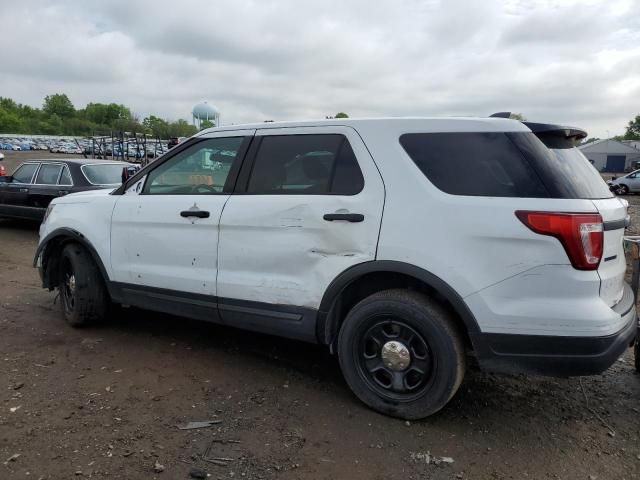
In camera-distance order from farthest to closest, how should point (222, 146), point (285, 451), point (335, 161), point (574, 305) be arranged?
point (222, 146), point (335, 161), point (285, 451), point (574, 305)

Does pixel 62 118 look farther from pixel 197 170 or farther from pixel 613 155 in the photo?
pixel 197 170

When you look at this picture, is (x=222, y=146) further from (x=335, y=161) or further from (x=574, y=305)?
(x=574, y=305)

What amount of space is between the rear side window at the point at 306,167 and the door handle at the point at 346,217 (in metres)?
0.16

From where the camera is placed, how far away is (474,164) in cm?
305

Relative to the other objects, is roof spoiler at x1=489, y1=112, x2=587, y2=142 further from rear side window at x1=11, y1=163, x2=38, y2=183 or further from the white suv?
rear side window at x1=11, y1=163, x2=38, y2=183

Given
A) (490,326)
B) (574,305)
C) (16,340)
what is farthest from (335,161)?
(16,340)

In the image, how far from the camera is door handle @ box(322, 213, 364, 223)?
3.25m

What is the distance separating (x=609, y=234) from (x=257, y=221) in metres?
2.16

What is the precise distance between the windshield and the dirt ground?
5.41m

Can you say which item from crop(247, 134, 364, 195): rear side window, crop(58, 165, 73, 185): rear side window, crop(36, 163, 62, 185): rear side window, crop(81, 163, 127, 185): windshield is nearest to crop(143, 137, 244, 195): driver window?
crop(247, 134, 364, 195): rear side window

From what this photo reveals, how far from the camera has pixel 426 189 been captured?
3.11 m

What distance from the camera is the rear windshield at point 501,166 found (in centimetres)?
289

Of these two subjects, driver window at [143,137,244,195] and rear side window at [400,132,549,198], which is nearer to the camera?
rear side window at [400,132,549,198]

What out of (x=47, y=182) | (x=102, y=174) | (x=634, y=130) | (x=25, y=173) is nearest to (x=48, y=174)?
(x=47, y=182)
